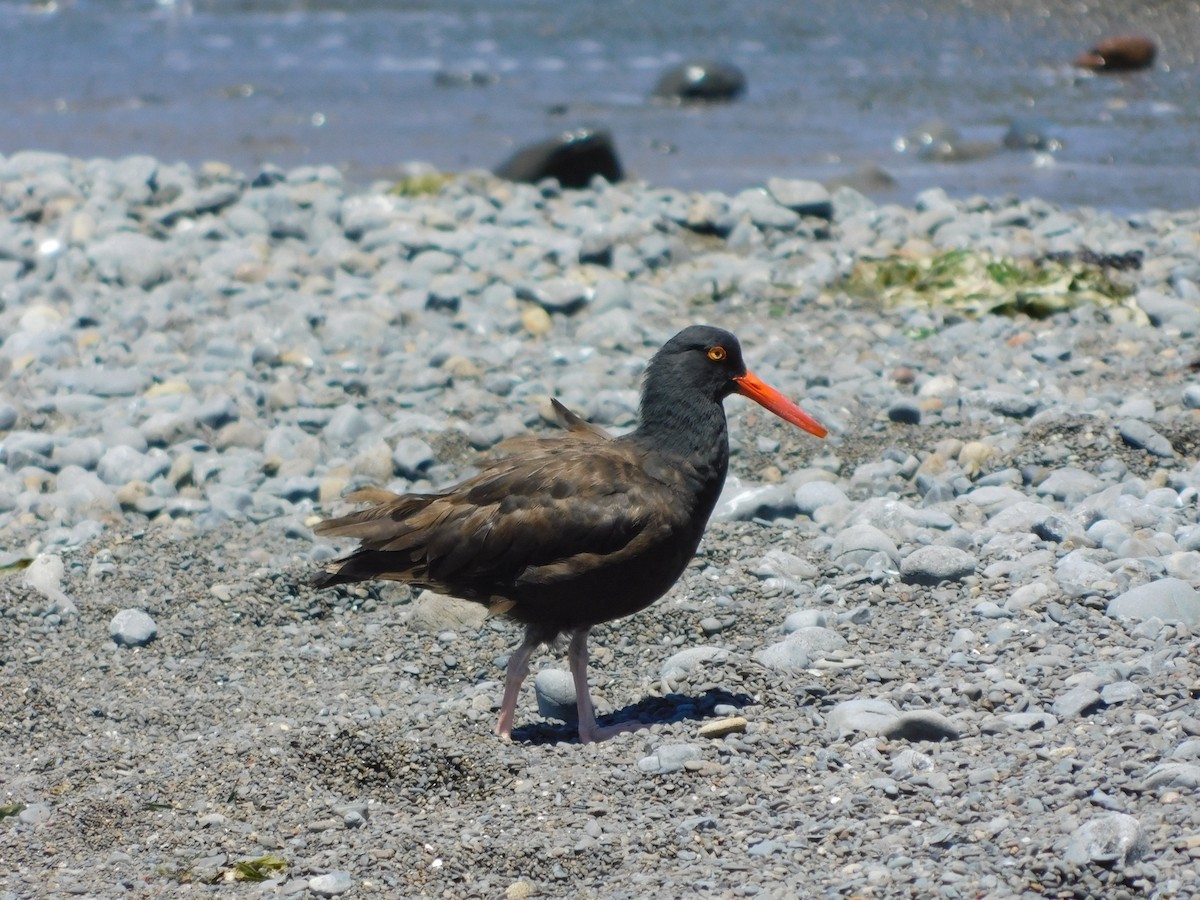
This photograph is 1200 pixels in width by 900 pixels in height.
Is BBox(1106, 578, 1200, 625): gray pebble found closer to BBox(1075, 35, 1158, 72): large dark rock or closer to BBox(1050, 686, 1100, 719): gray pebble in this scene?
BBox(1050, 686, 1100, 719): gray pebble

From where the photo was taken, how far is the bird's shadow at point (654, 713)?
180 inches

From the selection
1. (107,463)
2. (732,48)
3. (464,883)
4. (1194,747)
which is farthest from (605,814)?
(732,48)

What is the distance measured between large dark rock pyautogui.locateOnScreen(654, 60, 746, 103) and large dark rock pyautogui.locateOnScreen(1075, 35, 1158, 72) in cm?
458

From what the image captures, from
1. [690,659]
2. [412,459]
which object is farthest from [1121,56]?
[690,659]

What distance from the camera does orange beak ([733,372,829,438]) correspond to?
504 cm

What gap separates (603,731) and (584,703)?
101mm

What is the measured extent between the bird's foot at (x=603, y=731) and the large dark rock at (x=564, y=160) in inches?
333

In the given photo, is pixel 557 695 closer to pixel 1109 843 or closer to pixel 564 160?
pixel 1109 843

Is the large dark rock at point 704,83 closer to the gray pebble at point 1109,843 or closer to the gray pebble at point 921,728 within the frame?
the gray pebble at point 921,728

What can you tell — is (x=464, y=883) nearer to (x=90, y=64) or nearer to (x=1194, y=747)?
(x=1194, y=747)

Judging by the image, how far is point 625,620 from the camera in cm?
548

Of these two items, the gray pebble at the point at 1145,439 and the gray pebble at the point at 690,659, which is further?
the gray pebble at the point at 1145,439

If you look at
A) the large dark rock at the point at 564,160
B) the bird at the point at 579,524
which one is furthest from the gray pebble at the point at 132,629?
the large dark rock at the point at 564,160

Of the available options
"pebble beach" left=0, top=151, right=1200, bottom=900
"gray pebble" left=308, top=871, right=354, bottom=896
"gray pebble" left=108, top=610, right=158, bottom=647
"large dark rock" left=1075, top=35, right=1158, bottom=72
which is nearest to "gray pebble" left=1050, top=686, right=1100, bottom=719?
"pebble beach" left=0, top=151, right=1200, bottom=900
